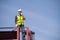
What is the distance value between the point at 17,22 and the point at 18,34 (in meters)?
0.25

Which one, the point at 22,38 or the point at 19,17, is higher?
the point at 19,17

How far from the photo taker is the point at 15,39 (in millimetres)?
2777

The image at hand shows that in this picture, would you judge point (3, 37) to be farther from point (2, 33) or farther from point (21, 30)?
point (21, 30)

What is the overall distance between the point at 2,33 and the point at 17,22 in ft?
0.87

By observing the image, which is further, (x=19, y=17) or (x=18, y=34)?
(x=19, y=17)

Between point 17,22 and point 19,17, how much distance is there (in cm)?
8

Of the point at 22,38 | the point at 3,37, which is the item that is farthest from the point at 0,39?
the point at 22,38

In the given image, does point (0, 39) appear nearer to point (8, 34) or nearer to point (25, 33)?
point (8, 34)

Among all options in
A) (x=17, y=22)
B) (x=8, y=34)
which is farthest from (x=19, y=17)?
(x=8, y=34)

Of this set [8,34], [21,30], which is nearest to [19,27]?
[21,30]

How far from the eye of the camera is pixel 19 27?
8.54ft

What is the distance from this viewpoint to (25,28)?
2.65 m

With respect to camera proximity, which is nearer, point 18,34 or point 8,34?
point 18,34

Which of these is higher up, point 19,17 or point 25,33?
point 19,17
